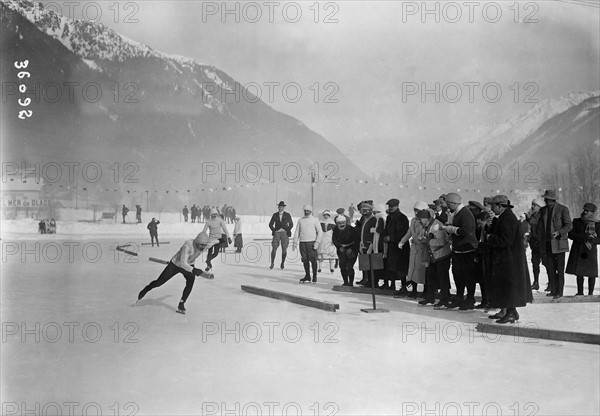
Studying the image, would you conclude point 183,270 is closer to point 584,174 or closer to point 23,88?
point 23,88

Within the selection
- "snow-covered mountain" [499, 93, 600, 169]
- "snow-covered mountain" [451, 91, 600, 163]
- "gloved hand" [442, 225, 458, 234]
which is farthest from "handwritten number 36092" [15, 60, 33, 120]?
"snow-covered mountain" [499, 93, 600, 169]

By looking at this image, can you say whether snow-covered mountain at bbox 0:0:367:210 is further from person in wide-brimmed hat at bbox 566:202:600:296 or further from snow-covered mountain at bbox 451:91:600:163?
person in wide-brimmed hat at bbox 566:202:600:296

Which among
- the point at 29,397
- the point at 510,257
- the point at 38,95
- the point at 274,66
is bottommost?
the point at 29,397

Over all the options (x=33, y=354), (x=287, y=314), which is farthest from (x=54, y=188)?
(x=287, y=314)

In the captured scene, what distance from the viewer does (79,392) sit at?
142 inches

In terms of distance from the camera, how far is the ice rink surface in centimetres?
346

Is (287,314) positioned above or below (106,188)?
below

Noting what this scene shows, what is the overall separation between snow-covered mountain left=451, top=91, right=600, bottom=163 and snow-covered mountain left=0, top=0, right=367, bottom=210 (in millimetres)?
2264

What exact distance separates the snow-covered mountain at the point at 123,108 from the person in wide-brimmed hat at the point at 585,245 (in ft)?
10.7

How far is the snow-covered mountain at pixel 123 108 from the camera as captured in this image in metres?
5.21

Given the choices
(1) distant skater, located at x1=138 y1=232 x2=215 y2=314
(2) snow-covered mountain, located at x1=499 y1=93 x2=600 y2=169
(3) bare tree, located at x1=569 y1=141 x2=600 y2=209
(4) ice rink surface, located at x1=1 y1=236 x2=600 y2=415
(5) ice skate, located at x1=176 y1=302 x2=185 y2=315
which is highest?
(2) snow-covered mountain, located at x1=499 y1=93 x2=600 y2=169

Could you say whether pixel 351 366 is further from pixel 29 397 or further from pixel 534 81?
pixel 534 81

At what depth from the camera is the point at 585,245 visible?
698cm

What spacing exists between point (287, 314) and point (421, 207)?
2.02 m
